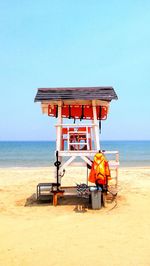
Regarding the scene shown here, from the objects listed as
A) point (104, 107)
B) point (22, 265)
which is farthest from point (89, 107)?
point (22, 265)

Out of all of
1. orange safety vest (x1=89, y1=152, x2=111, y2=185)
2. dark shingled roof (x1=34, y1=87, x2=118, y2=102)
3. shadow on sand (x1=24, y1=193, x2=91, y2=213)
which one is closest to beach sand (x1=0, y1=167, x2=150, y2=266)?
shadow on sand (x1=24, y1=193, x2=91, y2=213)

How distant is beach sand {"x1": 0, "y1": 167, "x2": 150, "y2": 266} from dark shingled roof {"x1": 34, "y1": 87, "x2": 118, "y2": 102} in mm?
3564

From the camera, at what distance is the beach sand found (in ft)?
20.5

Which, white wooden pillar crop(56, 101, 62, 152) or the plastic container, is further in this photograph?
white wooden pillar crop(56, 101, 62, 152)

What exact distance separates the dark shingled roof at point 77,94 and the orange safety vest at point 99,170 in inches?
79.1

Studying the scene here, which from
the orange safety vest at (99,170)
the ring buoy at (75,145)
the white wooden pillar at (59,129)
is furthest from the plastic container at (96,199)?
the white wooden pillar at (59,129)

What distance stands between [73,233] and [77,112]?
5536 millimetres

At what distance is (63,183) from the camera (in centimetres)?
1653

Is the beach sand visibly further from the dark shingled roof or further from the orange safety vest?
the dark shingled roof

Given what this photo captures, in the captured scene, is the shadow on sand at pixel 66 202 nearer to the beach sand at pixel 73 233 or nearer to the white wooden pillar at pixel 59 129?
Result: the beach sand at pixel 73 233

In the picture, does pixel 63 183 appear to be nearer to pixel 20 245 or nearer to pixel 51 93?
pixel 51 93

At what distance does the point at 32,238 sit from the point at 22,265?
151 centimetres

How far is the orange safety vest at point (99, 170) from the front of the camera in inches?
412

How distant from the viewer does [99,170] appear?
10453 millimetres
